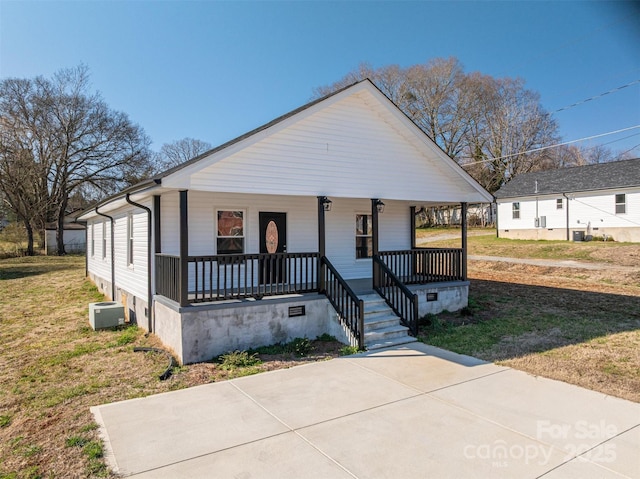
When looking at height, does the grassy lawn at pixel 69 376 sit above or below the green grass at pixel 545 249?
below

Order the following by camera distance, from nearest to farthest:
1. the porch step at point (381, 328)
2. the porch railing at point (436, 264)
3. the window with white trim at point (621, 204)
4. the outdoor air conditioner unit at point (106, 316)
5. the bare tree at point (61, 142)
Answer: the porch step at point (381, 328)
the outdoor air conditioner unit at point (106, 316)
the porch railing at point (436, 264)
the window with white trim at point (621, 204)
the bare tree at point (61, 142)

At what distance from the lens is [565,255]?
21078 millimetres

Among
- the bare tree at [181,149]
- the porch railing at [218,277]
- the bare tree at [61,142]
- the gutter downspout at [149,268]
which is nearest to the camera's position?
the porch railing at [218,277]

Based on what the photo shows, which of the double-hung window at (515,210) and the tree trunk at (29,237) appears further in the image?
the tree trunk at (29,237)

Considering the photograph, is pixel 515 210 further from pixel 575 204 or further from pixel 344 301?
pixel 344 301

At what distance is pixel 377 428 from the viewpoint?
451 centimetres

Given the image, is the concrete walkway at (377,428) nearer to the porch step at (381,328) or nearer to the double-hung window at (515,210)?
the porch step at (381,328)

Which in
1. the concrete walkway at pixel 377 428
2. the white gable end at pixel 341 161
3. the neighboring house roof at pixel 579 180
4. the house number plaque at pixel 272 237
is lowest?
the concrete walkway at pixel 377 428

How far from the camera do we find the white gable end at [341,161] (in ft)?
25.8

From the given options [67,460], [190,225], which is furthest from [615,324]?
[67,460]

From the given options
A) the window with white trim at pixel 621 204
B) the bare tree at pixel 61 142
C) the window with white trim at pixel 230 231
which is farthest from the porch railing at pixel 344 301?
the bare tree at pixel 61 142

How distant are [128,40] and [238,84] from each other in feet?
17.8

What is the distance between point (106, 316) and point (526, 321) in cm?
1010

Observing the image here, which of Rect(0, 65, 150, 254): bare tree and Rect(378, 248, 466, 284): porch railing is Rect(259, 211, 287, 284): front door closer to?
Rect(378, 248, 466, 284): porch railing
